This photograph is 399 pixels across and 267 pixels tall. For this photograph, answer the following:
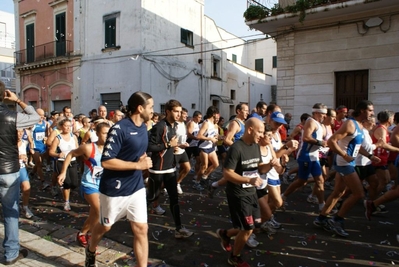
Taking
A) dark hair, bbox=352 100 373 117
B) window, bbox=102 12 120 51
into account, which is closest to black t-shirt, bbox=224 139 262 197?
dark hair, bbox=352 100 373 117

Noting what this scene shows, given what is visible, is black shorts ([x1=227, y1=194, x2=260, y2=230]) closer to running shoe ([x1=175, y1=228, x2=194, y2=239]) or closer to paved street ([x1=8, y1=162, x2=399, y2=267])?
paved street ([x1=8, y1=162, x2=399, y2=267])

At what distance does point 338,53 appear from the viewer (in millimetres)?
12383

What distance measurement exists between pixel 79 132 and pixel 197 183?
12.1 feet

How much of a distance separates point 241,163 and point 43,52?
74.4ft

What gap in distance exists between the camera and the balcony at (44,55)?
69.2 feet

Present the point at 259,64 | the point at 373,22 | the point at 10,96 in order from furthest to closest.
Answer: the point at 259,64 < the point at 373,22 < the point at 10,96

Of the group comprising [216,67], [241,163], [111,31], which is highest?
[111,31]

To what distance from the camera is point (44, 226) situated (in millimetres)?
5320

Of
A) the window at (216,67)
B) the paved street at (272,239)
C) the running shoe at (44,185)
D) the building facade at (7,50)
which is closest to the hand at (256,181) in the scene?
the paved street at (272,239)

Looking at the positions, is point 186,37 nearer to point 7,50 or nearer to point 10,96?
point 10,96

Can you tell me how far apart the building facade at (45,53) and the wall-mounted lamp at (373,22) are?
15.9 meters

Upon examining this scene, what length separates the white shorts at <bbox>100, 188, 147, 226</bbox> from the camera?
10.8 ft

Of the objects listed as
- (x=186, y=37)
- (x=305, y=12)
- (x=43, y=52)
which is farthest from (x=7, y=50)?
(x=305, y=12)

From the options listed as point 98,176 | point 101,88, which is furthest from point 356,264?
point 101,88
